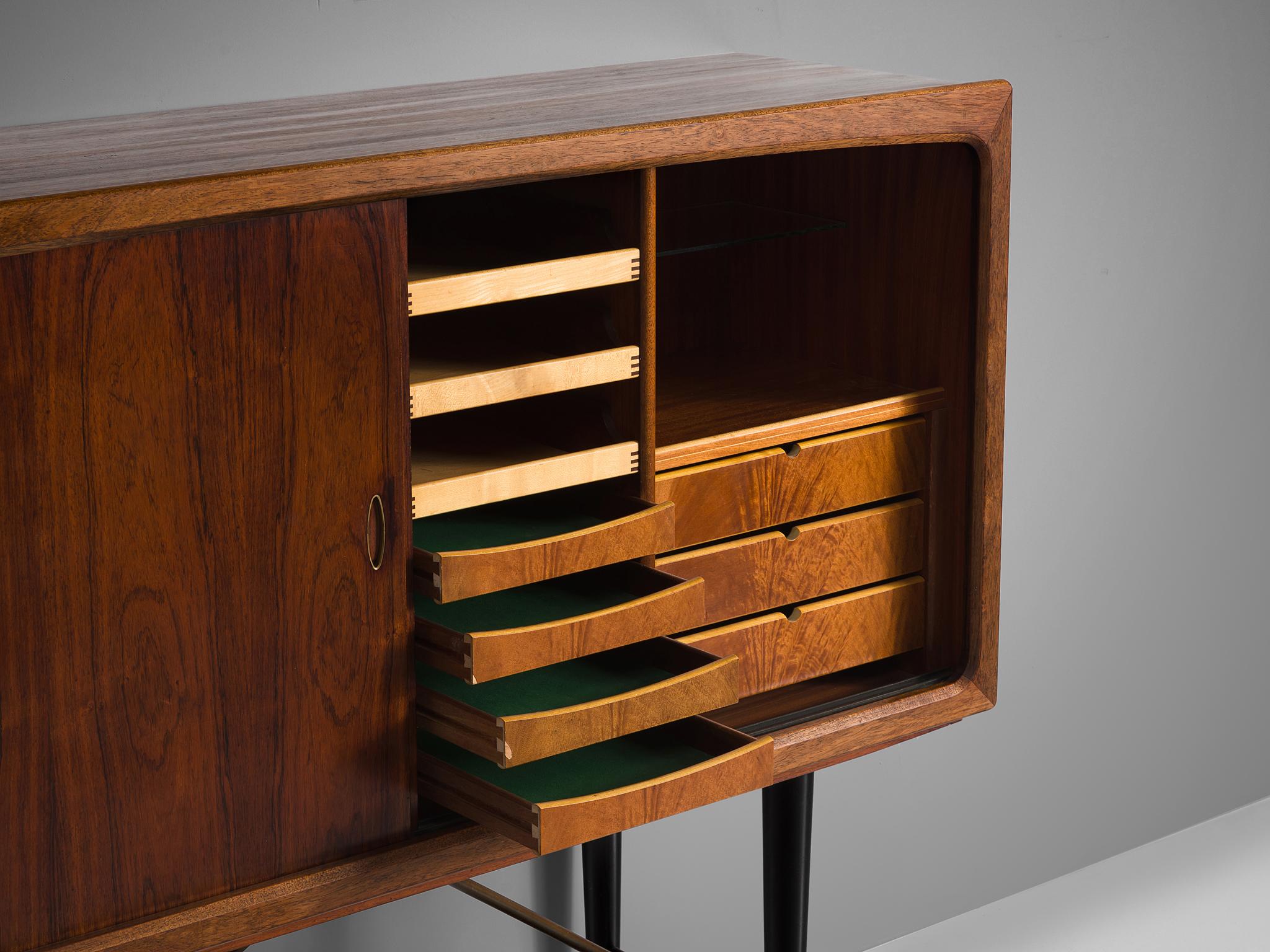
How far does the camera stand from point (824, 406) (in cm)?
191

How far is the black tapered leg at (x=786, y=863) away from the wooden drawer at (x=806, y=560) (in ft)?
1.06

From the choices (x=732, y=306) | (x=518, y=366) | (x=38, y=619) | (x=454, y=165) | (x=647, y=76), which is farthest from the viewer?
(x=732, y=306)

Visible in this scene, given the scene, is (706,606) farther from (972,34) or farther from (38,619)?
(972,34)

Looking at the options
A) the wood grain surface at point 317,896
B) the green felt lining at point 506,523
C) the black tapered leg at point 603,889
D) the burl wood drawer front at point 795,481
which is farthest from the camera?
the black tapered leg at point 603,889

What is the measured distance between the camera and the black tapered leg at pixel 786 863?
213cm

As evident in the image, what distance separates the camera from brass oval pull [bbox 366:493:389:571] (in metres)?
1.48

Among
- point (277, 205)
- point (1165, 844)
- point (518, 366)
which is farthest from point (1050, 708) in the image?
point (277, 205)

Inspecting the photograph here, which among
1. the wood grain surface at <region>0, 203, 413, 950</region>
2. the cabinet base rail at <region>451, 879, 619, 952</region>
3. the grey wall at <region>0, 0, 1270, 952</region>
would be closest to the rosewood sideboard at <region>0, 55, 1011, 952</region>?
the wood grain surface at <region>0, 203, 413, 950</region>

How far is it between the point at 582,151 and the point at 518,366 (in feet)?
0.68

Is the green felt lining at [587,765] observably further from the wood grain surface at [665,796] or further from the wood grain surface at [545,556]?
the wood grain surface at [545,556]

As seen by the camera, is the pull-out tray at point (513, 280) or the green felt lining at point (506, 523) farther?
the green felt lining at point (506, 523)

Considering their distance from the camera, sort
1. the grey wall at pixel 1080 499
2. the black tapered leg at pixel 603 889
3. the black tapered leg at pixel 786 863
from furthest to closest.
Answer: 1. the grey wall at pixel 1080 499
2. the black tapered leg at pixel 603 889
3. the black tapered leg at pixel 786 863

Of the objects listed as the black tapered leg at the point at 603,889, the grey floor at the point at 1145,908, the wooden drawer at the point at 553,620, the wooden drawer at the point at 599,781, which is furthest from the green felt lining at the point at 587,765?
the grey floor at the point at 1145,908

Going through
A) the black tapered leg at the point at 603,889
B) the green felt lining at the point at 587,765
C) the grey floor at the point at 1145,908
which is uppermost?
the green felt lining at the point at 587,765
